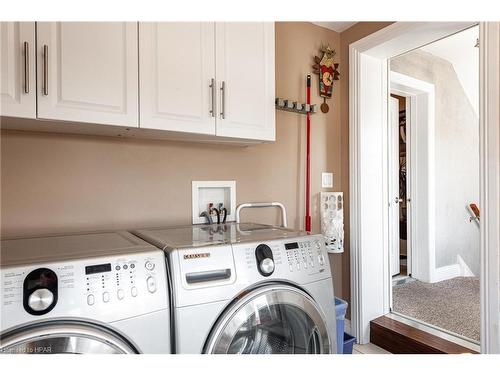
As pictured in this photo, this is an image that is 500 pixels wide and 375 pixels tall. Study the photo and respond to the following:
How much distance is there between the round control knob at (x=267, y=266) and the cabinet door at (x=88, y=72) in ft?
2.68

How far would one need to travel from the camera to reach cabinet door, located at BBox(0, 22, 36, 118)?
1.10m

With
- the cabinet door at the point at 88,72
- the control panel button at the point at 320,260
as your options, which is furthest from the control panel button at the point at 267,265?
the cabinet door at the point at 88,72

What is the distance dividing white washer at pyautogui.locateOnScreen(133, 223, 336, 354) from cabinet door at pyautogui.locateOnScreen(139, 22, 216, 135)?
0.55 m

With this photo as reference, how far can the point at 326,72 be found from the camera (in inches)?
94.0

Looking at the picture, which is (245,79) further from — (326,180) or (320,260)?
(326,180)

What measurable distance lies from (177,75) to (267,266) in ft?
3.17

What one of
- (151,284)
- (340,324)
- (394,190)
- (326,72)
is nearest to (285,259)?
(151,284)

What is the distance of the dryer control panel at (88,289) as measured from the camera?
33.3 inches

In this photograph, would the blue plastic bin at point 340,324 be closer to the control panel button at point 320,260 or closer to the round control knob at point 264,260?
the control panel button at point 320,260

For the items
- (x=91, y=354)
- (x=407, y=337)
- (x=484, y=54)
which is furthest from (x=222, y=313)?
(x=484, y=54)

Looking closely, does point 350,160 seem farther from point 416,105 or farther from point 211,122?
point 416,105

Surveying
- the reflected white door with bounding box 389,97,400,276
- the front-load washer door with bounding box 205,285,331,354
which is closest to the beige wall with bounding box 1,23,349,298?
the front-load washer door with bounding box 205,285,331,354

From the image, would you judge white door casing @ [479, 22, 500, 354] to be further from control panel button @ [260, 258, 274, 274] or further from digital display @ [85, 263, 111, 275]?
digital display @ [85, 263, 111, 275]
